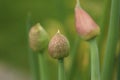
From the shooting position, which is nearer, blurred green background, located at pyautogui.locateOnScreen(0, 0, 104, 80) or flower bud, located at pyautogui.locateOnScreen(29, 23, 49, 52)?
flower bud, located at pyautogui.locateOnScreen(29, 23, 49, 52)

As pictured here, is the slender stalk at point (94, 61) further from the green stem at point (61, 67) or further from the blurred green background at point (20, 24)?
the blurred green background at point (20, 24)

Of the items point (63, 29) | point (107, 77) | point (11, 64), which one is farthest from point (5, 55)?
→ point (107, 77)

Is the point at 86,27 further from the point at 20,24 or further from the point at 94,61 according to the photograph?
the point at 20,24

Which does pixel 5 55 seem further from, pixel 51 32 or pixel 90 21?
pixel 90 21

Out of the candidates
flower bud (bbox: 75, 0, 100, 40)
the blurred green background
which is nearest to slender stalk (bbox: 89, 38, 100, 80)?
flower bud (bbox: 75, 0, 100, 40)

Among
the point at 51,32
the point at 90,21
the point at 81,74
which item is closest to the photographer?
the point at 90,21

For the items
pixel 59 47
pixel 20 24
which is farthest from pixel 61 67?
pixel 20 24

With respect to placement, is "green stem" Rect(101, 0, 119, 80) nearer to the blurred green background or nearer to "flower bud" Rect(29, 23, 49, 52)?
"flower bud" Rect(29, 23, 49, 52)

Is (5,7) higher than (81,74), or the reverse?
(5,7)
